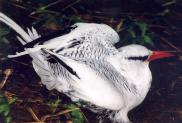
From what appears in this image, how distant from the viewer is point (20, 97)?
1308 mm

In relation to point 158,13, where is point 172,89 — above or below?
below

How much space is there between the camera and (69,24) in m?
1.35

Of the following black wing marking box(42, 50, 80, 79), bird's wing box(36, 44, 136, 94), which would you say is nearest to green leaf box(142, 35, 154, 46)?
bird's wing box(36, 44, 136, 94)

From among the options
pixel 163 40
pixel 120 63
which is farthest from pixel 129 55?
pixel 163 40

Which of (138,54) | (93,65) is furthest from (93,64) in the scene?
(138,54)

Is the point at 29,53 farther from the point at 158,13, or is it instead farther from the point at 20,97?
the point at 158,13

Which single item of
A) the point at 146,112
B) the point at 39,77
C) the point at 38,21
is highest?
the point at 38,21

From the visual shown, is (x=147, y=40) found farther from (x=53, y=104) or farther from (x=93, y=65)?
(x=53, y=104)

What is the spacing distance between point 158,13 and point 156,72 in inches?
5.9

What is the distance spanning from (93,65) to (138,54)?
0.11 meters

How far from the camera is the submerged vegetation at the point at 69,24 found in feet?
4.27

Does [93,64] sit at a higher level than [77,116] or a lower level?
higher

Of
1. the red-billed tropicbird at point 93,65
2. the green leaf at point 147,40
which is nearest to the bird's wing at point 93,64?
the red-billed tropicbird at point 93,65

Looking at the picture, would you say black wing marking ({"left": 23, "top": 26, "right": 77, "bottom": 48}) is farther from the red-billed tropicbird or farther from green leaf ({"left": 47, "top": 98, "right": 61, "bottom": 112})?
green leaf ({"left": 47, "top": 98, "right": 61, "bottom": 112})
